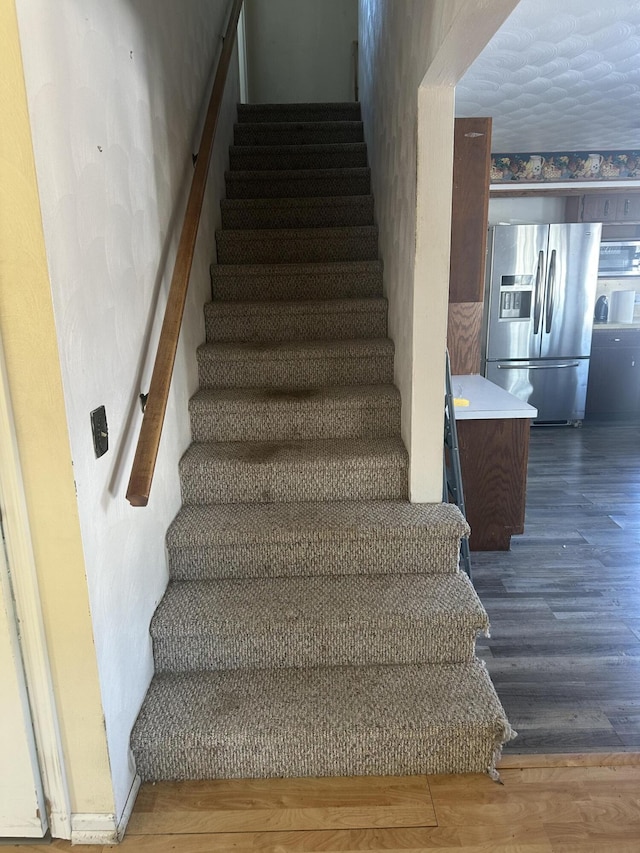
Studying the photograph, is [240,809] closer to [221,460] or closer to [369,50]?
[221,460]

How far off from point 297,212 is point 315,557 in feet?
7.06

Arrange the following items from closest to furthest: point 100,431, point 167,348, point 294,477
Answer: point 100,431, point 167,348, point 294,477

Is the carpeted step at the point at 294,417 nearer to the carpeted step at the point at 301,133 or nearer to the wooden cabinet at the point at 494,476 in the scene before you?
the wooden cabinet at the point at 494,476

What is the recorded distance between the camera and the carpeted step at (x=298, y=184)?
11.4ft

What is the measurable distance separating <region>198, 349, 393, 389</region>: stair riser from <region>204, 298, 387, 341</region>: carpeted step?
0.74ft

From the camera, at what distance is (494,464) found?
2869 millimetres

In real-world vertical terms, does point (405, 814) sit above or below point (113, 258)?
below

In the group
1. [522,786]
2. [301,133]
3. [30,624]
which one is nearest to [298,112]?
[301,133]

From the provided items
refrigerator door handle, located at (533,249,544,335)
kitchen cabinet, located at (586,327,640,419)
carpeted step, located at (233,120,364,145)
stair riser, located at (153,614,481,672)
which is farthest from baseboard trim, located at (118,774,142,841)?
kitchen cabinet, located at (586,327,640,419)

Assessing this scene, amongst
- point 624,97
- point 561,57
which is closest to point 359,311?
point 561,57

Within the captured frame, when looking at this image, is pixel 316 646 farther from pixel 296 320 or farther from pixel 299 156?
pixel 299 156

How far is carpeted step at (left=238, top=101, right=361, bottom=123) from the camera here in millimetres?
4180

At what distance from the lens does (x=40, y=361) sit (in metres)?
1.20

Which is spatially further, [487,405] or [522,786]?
[487,405]
